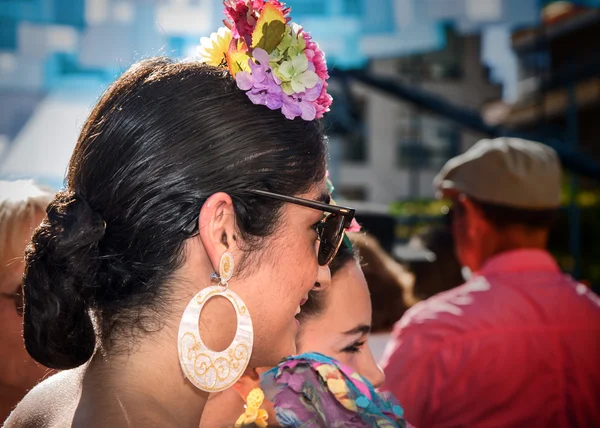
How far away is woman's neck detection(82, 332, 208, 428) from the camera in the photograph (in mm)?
1191

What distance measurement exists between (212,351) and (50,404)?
0.33m

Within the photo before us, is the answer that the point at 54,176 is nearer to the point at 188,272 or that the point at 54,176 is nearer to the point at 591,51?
the point at 188,272

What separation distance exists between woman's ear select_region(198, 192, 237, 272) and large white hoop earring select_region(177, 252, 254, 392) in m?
0.02

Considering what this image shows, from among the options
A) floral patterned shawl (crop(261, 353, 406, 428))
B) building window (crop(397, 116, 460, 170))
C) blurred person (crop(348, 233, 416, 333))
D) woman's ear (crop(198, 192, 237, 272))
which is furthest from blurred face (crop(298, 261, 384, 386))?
building window (crop(397, 116, 460, 170))

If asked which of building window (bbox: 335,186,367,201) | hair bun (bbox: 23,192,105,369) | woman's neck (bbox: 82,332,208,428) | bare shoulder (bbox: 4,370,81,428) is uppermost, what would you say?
hair bun (bbox: 23,192,105,369)

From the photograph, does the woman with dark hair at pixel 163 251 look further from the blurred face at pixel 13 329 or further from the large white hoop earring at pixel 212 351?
the blurred face at pixel 13 329

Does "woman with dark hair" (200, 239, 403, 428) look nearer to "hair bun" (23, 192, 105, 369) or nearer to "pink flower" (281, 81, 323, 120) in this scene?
"hair bun" (23, 192, 105, 369)

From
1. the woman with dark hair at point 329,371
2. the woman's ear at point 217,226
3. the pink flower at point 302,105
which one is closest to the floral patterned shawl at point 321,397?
the woman with dark hair at point 329,371

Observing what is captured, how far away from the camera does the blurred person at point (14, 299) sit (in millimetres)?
1985

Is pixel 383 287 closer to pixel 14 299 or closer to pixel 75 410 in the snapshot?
pixel 14 299

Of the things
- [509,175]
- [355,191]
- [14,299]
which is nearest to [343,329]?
[14,299]

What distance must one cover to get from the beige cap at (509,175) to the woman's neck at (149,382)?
185 centimetres

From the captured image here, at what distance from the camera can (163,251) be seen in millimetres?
1237

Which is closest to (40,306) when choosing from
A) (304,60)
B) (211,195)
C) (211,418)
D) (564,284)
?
(211,195)
